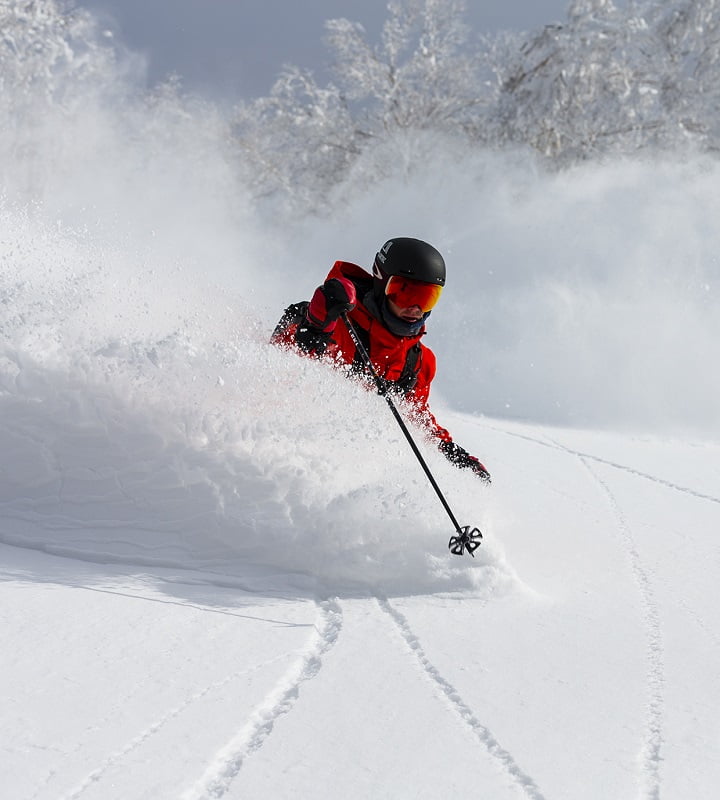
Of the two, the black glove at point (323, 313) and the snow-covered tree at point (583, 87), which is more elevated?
the snow-covered tree at point (583, 87)

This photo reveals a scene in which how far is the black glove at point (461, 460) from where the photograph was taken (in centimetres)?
417

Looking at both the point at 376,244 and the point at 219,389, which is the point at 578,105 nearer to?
the point at 376,244

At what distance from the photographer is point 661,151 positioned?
837 inches

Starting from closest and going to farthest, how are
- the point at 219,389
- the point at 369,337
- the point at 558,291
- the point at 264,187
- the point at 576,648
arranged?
the point at 576,648 < the point at 219,389 < the point at 369,337 < the point at 558,291 < the point at 264,187

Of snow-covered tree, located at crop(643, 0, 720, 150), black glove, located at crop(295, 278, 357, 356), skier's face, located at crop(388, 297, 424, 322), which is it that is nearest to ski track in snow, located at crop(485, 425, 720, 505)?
skier's face, located at crop(388, 297, 424, 322)

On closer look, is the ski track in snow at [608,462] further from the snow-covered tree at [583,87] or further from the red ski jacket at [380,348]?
the snow-covered tree at [583,87]

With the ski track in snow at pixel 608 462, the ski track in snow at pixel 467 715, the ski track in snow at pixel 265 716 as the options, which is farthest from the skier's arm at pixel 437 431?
the ski track in snow at pixel 608 462

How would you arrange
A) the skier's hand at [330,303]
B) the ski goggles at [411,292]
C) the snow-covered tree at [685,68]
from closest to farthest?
the skier's hand at [330,303] < the ski goggles at [411,292] < the snow-covered tree at [685,68]

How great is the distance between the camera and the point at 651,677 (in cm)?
272

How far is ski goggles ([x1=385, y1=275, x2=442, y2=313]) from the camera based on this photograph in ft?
13.6

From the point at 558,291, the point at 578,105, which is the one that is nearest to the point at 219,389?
the point at 558,291

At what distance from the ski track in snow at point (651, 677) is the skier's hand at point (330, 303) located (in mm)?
1940

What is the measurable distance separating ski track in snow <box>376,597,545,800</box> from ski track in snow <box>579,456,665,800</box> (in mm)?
303

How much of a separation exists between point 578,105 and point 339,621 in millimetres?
21242
